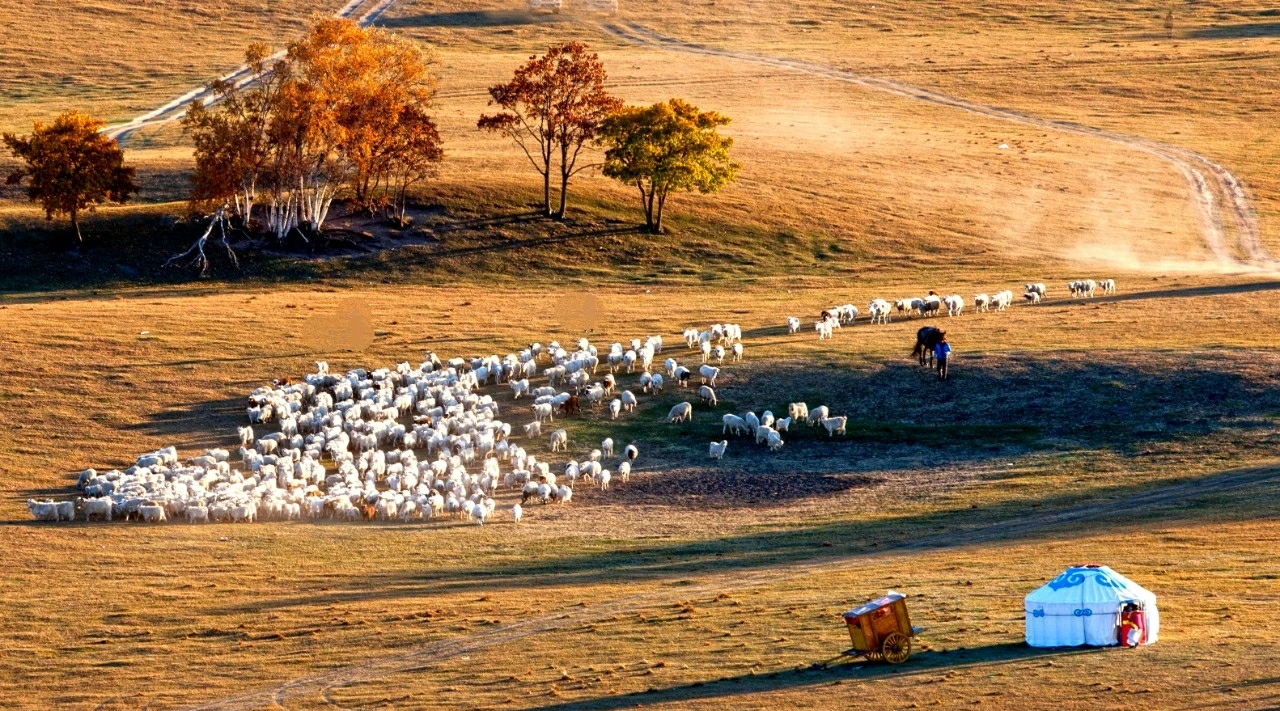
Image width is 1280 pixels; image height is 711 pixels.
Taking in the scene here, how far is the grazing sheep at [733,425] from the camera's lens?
49375mm

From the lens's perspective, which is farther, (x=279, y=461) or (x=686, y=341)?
(x=686, y=341)

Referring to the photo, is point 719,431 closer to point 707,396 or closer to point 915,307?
point 707,396

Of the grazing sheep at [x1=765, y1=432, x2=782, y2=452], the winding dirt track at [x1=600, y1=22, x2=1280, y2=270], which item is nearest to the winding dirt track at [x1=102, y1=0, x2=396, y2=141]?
the winding dirt track at [x1=600, y1=22, x2=1280, y2=270]

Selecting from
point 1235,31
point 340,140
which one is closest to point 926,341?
point 340,140

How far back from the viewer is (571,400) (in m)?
52.5

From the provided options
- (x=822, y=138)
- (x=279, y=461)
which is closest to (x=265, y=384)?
(x=279, y=461)

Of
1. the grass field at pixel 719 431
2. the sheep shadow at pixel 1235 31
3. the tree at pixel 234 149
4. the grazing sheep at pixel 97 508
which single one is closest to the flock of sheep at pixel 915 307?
the grass field at pixel 719 431

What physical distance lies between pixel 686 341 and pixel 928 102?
198 feet

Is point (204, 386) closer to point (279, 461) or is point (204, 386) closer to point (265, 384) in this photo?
point (265, 384)

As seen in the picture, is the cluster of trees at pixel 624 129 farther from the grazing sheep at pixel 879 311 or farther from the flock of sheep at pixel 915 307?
the grazing sheep at pixel 879 311

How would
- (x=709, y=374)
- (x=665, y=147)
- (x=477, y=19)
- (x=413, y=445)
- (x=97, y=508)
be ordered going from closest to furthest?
(x=97, y=508), (x=413, y=445), (x=709, y=374), (x=665, y=147), (x=477, y=19)

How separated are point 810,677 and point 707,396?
23.2 meters

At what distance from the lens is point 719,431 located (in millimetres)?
50031

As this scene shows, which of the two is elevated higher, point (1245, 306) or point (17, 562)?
point (1245, 306)
